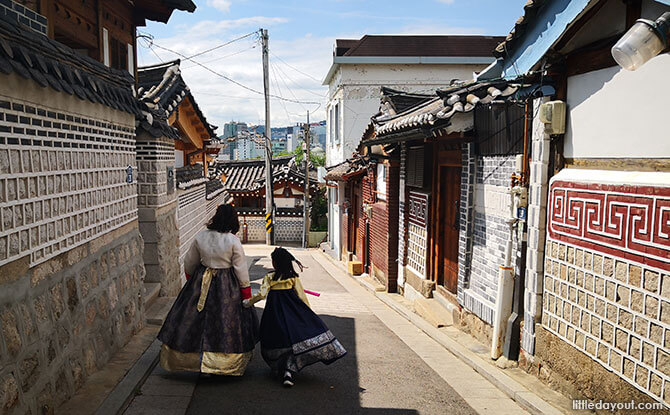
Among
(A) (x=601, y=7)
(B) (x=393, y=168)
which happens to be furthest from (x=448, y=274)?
(A) (x=601, y=7)

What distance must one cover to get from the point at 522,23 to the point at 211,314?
4.51m

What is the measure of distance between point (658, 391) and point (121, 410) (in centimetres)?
444

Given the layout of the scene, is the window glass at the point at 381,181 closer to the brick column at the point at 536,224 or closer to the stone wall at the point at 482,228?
the stone wall at the point at 482,228

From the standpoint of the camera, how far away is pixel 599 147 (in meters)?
5.11

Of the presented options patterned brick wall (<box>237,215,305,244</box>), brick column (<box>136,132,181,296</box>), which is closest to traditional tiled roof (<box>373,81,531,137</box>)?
brick column (<box>136,132,181,296</box>)

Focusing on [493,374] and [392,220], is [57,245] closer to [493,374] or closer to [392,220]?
[493,374]

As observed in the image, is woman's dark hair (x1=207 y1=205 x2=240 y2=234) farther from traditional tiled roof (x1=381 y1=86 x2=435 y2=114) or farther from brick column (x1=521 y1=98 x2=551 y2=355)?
traditional tiled roof (x1=381 y1=86 x2=435 y2=114)

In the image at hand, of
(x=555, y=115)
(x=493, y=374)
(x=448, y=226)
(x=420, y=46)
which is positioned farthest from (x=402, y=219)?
(x=420, y=46)

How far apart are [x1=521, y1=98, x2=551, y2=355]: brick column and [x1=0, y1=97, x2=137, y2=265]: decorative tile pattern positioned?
474 cm

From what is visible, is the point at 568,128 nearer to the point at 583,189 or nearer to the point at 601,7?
the point at 583,189

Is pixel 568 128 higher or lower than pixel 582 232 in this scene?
higher

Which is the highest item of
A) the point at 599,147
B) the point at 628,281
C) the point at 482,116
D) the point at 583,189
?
→ the point at 482,116

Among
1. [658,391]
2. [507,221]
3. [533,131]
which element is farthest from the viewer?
[507,221]

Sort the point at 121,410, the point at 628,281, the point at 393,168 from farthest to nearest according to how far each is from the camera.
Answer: the point at 393,168 < the point at 121,410 < the point at 628,281
